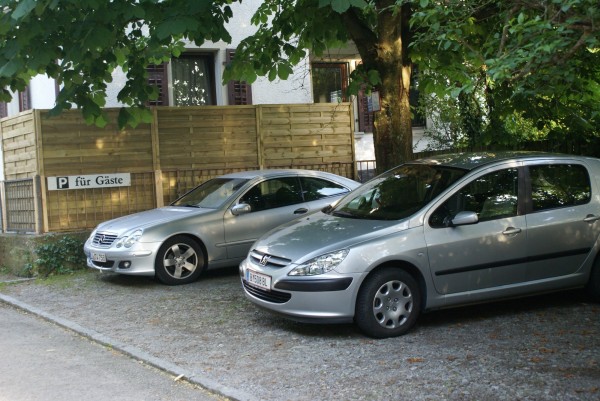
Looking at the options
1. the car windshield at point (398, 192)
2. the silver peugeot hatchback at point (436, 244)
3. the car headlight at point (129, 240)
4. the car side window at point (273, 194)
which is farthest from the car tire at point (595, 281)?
the car headlight at point (129, 240)

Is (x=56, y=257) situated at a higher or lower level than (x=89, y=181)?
lower

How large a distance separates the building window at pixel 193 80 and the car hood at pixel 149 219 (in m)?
6.06

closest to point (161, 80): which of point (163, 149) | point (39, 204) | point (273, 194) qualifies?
point (163, 149)

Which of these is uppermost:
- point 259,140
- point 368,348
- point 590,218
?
point 259,140

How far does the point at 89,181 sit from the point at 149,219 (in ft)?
9.48

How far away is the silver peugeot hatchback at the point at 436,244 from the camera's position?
7012 millimetres

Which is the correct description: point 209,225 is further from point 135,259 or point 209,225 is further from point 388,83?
point 388,83

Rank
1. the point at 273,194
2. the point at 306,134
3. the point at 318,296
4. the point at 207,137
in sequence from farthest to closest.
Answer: the point at 306,134
the point at 207,137
the point at 273,194
the point at 318,296

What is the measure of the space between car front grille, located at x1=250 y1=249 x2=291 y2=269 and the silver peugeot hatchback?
0.01 m

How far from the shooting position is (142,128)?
13570 millimetres

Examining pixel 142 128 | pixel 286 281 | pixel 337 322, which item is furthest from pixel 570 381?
pixel 142 128

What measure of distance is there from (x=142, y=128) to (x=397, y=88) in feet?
18.0

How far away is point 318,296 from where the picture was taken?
22.8 feet

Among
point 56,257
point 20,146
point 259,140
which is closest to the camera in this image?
point 56,257
